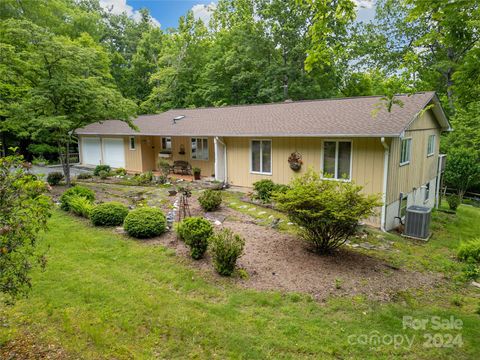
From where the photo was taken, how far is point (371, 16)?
29000 mm

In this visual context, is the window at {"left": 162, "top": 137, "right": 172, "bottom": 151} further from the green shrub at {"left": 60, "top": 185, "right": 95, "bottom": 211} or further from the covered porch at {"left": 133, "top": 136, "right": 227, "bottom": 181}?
the green shrub at {"left": 60, "top": 185, "right": 95, "bottom": 211}

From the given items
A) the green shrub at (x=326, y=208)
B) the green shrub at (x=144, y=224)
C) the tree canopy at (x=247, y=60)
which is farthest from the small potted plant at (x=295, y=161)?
the tree canopy at (x=247, y=60)

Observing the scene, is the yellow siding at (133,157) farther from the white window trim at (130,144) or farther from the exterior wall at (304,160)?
the exterior wall at (304,160)

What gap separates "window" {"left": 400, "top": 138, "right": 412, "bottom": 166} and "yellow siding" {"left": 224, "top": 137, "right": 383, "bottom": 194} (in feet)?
4.28

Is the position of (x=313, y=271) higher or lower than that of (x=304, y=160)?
lower

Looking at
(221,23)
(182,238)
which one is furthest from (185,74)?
(182,238)

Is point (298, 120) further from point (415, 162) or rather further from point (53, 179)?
point (53, 179)

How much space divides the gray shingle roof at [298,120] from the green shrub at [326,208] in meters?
1.87

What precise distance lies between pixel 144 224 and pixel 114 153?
14384 millimetres

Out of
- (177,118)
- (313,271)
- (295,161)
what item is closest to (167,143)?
(177,118)

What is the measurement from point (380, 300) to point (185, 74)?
27968 millimetres

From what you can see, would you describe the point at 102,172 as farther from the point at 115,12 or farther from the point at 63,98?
the point at 115,12

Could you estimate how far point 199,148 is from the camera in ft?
56.9

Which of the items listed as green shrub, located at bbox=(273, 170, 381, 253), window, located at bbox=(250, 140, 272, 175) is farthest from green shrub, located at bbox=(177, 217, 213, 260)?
window, located at bbox=(250, 140, 272, 175)
